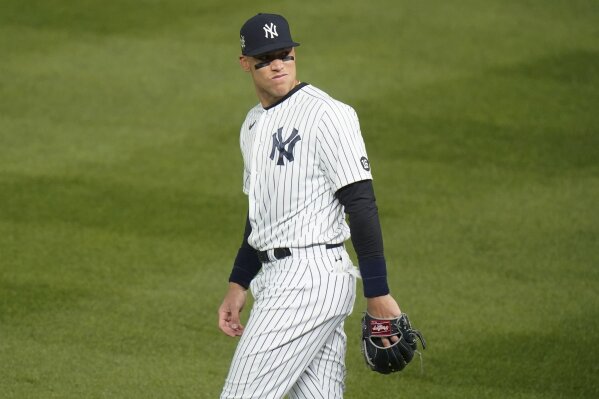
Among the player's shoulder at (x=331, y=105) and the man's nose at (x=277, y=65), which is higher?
the man's nose at (x=277, y=65)

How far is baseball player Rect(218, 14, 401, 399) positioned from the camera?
3.99 metres

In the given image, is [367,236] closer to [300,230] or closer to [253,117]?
[300,230]

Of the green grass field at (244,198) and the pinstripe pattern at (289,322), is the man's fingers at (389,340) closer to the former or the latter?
the pinstripe pattern at (289,322)

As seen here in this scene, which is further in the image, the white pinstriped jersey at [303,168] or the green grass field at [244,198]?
the green grass field at [244,198]

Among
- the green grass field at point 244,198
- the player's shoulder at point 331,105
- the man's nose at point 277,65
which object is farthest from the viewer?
the green grass field at point 244,198

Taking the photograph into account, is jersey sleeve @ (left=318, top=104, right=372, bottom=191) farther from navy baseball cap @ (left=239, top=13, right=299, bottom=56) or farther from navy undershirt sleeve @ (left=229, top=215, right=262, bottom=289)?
navy undershirt sleeve @ (left=229, top=215, right=262, bottom=289)

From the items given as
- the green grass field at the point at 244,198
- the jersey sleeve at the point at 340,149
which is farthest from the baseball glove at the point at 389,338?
the green grass field at the point at 244,198

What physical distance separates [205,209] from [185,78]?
129 inches

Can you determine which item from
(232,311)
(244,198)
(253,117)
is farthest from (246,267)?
Result: (244,198)

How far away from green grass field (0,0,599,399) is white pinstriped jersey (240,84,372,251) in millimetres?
1999

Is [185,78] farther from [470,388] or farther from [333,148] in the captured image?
[333,148]

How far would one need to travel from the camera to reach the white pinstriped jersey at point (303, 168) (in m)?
4.02

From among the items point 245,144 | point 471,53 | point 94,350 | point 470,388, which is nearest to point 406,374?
point 470,388

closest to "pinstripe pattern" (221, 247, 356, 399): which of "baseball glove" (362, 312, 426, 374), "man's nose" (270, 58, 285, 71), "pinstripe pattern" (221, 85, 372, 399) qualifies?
"pinstripe pattern" (221, 85, 372, 399)
